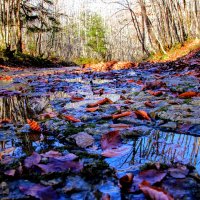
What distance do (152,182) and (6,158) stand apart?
0.60 metres

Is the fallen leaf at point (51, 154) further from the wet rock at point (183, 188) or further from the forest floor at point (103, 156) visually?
the wet rock at point (183, 188)

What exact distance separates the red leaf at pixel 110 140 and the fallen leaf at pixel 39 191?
0.46 meters

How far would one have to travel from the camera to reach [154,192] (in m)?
0.78

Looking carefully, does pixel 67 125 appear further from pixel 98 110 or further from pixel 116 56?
pixel 116 56

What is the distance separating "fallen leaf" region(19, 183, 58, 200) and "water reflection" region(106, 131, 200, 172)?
30cm

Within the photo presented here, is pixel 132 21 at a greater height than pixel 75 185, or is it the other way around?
pixel 132 21

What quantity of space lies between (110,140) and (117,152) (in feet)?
0.49

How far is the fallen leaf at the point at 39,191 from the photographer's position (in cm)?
80

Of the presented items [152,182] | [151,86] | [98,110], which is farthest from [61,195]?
[151,86]

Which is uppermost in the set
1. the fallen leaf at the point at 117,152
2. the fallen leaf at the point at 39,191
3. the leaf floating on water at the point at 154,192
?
the leaf floating on water at the point at 154,192

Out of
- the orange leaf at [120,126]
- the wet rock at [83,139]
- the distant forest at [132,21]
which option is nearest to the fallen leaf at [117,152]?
the wet rock at [83,139]

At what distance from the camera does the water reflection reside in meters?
1.06

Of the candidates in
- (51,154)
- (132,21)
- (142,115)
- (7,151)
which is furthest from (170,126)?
(132,21)

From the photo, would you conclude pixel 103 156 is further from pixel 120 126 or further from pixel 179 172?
pixel 120 126
